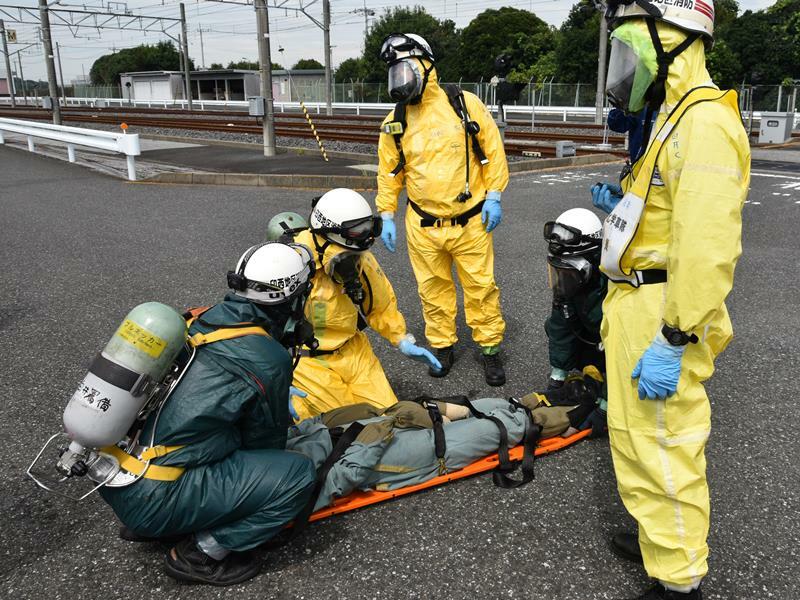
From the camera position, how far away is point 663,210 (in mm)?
2250

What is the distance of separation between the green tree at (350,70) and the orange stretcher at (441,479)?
58893mm

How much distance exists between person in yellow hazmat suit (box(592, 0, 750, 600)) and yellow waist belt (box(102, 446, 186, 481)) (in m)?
1.61

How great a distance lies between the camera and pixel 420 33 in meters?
60.8

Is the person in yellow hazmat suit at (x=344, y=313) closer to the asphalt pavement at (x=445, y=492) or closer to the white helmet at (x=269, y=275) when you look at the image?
the asphalt pavement at (x=445, y=492)

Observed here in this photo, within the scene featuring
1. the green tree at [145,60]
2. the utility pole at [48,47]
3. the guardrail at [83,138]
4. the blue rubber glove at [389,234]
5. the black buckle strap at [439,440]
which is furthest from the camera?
the green tree at [145,60]

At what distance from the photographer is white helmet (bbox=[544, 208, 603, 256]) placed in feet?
11.8

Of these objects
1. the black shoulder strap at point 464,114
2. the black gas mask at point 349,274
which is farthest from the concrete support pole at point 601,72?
the black gas mask at point 349,274

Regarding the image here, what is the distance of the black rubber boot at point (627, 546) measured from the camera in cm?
264

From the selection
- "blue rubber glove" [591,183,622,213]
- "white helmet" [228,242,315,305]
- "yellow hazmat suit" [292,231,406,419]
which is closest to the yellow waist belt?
"white helmet" [228,242,315,305]

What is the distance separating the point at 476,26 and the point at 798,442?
185 ft

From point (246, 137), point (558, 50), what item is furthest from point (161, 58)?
point (246, 137)

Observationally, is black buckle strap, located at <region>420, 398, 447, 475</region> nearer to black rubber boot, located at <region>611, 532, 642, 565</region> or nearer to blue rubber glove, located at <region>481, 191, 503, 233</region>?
black rubber boot, located at <region>611, 532, 642, 565</region>

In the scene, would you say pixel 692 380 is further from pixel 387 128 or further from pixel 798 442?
pixel 387 128

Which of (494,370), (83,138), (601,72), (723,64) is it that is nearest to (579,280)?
(494,370)
